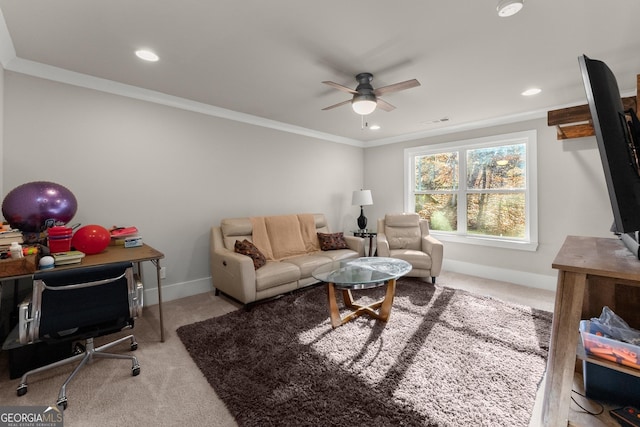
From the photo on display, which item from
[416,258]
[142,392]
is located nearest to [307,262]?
[416,258]

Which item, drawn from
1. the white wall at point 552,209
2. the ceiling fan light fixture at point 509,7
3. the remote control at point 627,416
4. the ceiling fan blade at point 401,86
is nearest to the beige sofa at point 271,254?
the white wall at point 552,209

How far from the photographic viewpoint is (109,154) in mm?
2893

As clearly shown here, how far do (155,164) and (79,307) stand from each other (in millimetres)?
1907

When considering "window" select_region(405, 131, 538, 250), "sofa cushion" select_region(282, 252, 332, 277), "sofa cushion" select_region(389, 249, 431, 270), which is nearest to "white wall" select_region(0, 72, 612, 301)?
"window" select_region(405, 131, 538, 250)

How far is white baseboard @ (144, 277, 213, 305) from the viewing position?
10.4 ft

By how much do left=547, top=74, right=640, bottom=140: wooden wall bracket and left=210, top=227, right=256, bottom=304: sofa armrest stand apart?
138 inches

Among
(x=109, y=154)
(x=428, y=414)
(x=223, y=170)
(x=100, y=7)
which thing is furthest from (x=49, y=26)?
(x=428, y=414)

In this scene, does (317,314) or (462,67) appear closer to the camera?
(462,67)

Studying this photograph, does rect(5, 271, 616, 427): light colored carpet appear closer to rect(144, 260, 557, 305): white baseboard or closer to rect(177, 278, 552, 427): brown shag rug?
rect(177, 278, 552, 427): brown shag rug

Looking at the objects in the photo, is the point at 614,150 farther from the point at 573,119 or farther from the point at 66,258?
the point at 66,258

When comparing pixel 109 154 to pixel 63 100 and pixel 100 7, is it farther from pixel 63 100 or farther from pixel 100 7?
pixel 100 7

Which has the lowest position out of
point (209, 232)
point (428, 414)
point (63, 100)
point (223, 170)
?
point (428, 414)

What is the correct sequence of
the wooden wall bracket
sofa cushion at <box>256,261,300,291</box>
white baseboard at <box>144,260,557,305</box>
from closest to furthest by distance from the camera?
the wooden wall bracket, sofa cushion at <box>256,261,300,291</box>, white baseboard at <box>144,260,557,305</box>

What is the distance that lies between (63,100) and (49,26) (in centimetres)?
91
